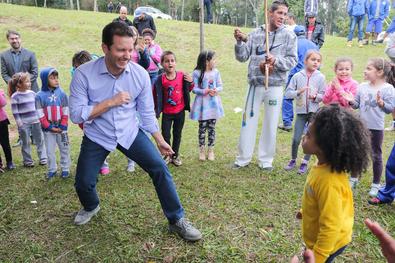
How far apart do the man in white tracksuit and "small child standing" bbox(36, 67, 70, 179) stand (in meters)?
2.46

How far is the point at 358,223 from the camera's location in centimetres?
384

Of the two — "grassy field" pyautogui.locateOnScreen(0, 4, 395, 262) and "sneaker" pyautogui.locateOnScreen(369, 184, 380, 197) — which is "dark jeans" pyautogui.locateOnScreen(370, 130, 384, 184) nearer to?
"sneaker" pyautogui.locateOnScreen(369, 184, 380, 197)

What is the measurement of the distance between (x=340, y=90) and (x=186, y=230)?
2626mm

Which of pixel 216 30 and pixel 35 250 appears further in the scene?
pixel 216 30

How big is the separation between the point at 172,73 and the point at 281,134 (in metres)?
2.83

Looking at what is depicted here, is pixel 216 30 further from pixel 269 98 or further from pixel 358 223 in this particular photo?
pixel 358 223

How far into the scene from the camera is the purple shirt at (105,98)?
3.34 m

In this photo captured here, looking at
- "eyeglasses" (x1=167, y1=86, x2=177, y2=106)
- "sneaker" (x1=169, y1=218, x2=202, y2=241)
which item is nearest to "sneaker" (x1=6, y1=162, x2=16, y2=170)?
"eyeglasses" (x1=167, y1=86, x2=177, y2=106)

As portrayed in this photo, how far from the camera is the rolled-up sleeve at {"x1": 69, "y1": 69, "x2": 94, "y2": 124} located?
3.28m

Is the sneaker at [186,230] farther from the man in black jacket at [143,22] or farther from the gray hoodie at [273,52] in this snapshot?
the man in black jacket at [143,22]

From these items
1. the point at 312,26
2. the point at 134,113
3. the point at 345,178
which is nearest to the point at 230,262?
the point at 345,178

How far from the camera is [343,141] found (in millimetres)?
2217

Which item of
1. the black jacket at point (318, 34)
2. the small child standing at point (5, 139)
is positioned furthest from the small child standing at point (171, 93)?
the black jacket at point (318, 34)

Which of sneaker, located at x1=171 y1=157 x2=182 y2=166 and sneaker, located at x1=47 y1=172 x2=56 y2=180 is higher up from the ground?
sneaker, located at x1=171 y1=157 x2=182 y2=166
